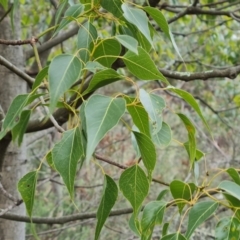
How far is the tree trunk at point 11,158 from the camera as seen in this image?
1.52 meters

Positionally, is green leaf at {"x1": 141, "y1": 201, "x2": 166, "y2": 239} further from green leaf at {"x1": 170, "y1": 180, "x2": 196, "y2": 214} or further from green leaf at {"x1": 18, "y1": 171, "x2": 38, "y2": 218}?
green leaf at {"x1": 18, "y1": 171, "x2": 38, "y2": 218}

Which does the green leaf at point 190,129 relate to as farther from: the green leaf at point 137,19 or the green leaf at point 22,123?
the green leaf at point 22,123

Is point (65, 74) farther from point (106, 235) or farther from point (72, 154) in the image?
point (106, 235)

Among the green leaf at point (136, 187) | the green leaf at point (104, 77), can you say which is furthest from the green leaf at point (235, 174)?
the green leaf at point (104, 77)

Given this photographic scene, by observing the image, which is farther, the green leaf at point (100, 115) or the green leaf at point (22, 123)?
the green leaf at point (22, 123)

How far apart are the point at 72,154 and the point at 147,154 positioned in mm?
96

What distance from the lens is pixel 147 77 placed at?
640 millimetres

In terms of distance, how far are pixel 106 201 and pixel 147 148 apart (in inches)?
4.5

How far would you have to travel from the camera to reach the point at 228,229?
2.45 ft

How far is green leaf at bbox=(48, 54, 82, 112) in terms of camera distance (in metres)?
0.55

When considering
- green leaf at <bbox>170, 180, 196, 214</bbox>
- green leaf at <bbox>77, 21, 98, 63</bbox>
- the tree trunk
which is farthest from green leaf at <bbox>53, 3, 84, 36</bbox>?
the tree trunk

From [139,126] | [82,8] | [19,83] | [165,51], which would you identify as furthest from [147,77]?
[165,51]

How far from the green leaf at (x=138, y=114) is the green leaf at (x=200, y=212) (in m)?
0.16

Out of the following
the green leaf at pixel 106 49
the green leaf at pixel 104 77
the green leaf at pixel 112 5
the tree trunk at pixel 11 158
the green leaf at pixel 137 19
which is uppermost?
the green leaf at pixel 112 5
